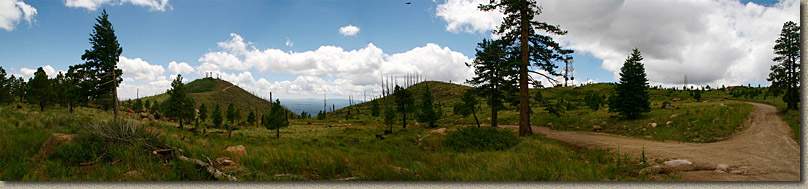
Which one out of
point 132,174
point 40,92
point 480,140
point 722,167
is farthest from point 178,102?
point 722,167

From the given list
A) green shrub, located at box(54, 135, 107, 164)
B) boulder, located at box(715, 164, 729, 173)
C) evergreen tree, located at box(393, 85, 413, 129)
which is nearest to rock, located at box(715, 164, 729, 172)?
boulder, located at box(715, 164, 729, 173)

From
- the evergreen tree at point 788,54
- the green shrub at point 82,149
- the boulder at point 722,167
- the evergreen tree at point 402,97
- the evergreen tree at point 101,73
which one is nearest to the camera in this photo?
the boulder at point 722,167

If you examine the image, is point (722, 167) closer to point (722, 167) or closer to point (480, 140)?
point (722, 167)

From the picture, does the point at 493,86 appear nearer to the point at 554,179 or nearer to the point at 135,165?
the point at 554,179

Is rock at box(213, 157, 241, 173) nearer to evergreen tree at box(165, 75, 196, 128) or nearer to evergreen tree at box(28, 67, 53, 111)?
evergreen tree at box(28, 67, 53, 111)

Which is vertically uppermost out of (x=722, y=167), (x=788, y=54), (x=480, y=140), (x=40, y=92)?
(x=788, y=54)

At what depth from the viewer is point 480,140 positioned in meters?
8.73

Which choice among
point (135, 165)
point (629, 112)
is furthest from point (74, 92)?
point (629, 112)

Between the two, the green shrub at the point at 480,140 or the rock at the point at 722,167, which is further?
the green shrub at the point at 480,140

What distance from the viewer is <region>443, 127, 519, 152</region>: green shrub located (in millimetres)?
8422

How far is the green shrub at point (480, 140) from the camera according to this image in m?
8.42

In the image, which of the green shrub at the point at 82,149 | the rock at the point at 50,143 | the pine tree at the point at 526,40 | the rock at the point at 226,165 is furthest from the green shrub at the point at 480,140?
the rock at the point at 50,143

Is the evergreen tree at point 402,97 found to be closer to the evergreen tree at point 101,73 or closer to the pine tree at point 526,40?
the pine tree at point 526,40

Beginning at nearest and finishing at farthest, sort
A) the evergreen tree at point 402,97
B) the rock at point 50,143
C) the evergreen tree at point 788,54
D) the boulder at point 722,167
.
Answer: the boulder at point 722,167, the evergreen tree at point 788,54, the rock at point 50,143, the evergreen tree at point 402,97
